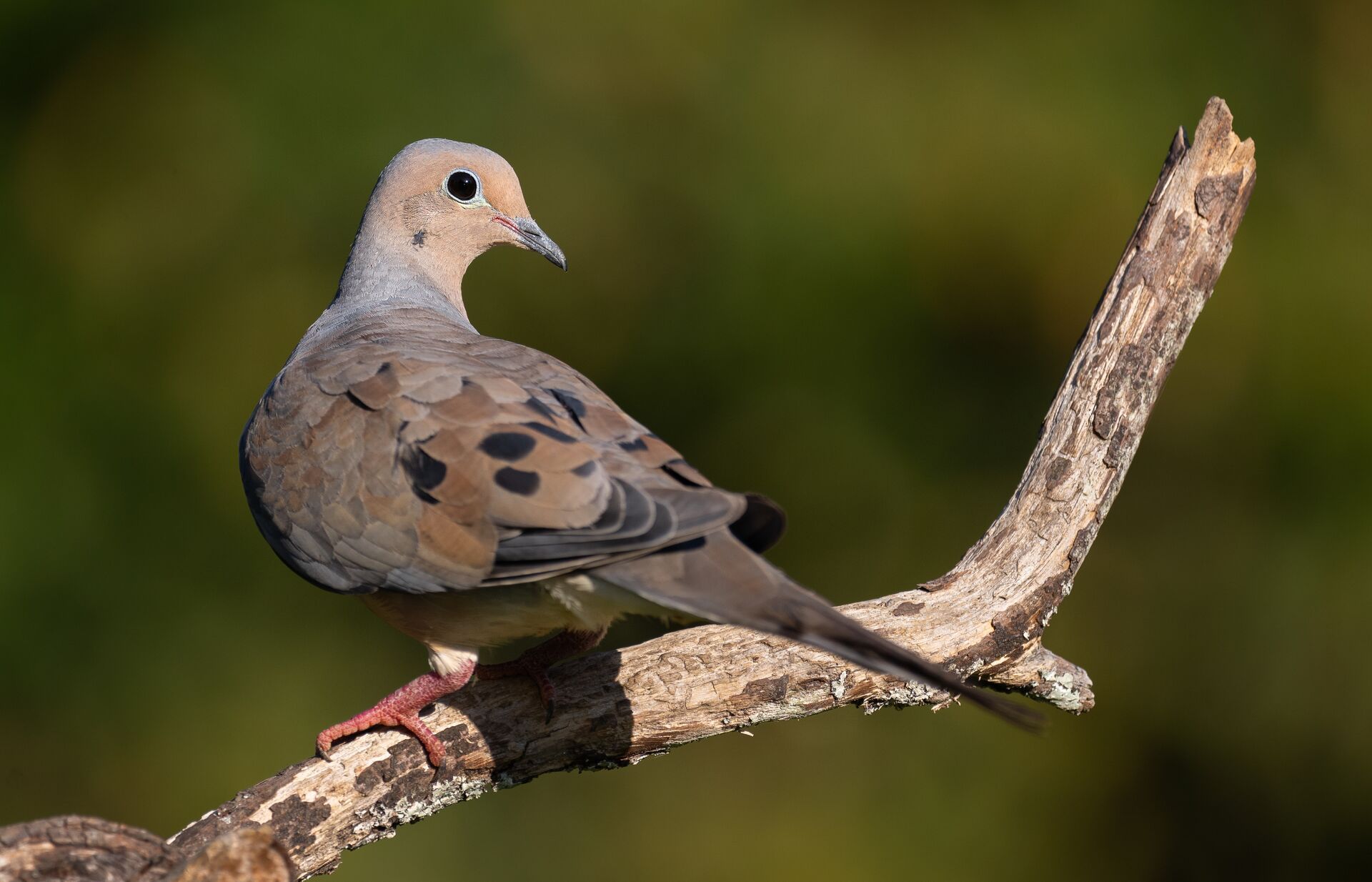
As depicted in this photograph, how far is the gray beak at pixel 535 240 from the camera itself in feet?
11.5

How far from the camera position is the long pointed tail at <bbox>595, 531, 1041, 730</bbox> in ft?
5.62

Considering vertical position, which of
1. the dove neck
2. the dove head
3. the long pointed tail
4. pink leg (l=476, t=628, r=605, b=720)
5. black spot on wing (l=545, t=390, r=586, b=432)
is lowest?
pink leg (l=476, t=628, r=605, b=720)

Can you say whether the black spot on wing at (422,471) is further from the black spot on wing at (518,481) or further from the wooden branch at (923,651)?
the wooden branch at (923,651)

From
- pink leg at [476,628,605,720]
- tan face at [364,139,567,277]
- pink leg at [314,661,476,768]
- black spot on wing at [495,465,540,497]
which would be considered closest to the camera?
black spot on wing at [495,465,540,497]

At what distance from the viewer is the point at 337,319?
3.20 metres

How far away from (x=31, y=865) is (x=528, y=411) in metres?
1.05

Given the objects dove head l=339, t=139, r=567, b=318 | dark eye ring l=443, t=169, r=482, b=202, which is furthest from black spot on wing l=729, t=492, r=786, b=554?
dark eye ring l=443, t=169, r=482, b=202

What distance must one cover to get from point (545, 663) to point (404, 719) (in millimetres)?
309

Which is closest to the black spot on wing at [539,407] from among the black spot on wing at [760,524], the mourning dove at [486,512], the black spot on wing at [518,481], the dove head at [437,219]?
the mourning dove at [486,512]

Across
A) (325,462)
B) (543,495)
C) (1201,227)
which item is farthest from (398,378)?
(1201,227)

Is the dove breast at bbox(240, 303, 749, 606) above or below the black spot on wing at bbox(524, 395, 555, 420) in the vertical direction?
below

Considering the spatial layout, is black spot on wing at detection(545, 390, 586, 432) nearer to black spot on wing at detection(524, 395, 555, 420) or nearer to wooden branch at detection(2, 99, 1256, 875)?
black spot on wing at detection(524, 395, 555, 420)

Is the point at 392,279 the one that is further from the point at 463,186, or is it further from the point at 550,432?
the point at 550,432

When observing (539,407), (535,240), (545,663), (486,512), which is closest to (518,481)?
(486,512)
